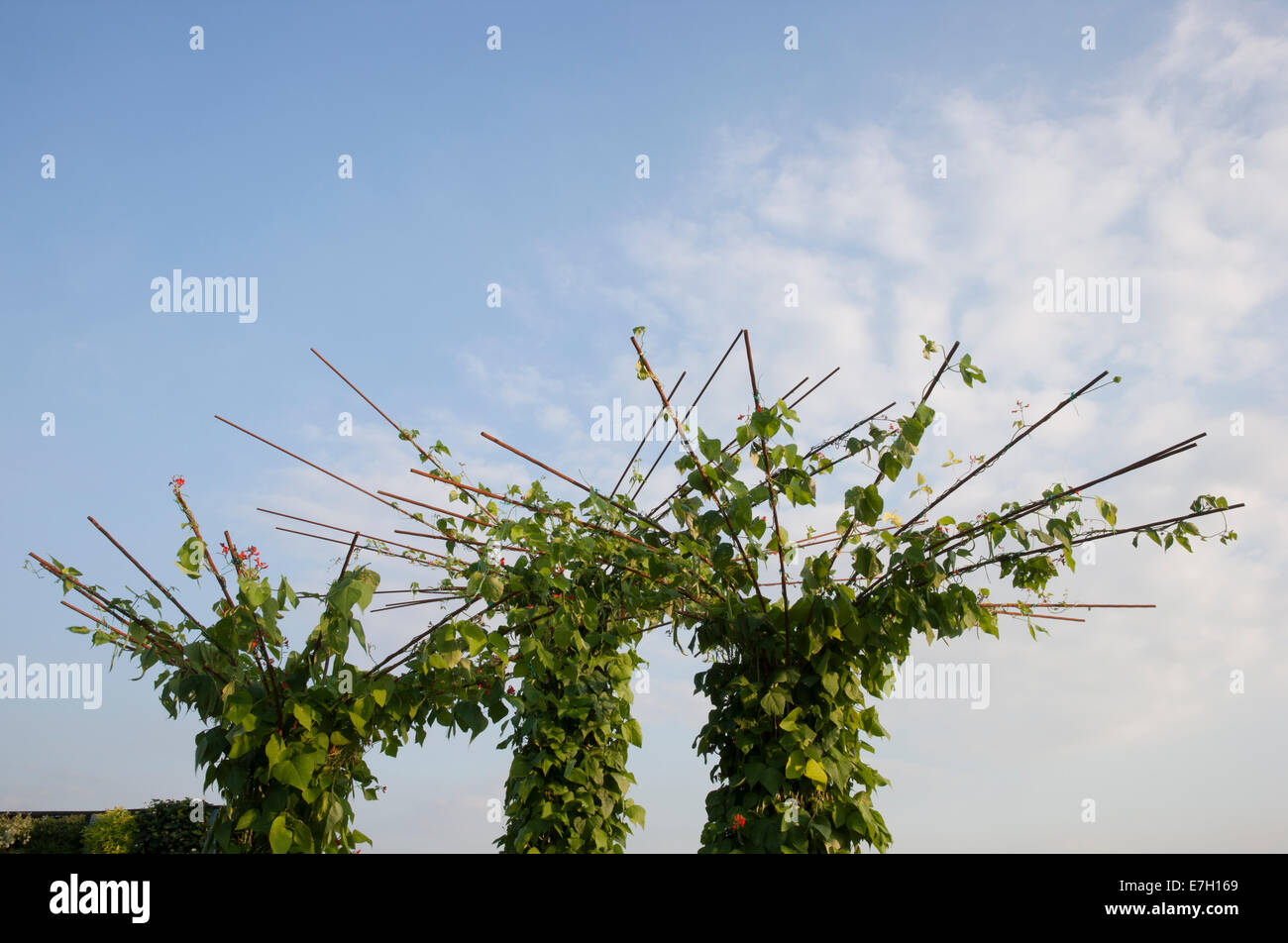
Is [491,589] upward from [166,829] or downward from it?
upward

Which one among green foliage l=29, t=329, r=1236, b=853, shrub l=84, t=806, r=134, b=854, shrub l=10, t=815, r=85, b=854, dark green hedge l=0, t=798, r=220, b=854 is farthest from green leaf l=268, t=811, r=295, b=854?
shrub l=10, t=815, r=85, b=854

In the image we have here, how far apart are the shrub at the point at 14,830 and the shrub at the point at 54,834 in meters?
0.07

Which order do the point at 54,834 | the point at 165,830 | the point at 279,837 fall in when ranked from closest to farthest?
1. the point at 279,837
2. the point at 165,830
3. the point at 54,834

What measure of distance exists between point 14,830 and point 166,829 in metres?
2.76

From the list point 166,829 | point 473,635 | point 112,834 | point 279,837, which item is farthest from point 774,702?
point 112,834

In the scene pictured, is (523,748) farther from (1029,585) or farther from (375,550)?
→ (1029,585)

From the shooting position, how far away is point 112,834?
11.0 m

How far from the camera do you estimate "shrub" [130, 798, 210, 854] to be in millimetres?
10805

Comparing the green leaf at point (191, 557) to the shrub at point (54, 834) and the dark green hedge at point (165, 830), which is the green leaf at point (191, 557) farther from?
the shrub at point (54, 834)

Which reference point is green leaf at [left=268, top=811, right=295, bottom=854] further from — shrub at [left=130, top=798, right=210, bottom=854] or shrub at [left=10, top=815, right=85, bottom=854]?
shrub at [left=10, top=815, right=85, bottom=854]

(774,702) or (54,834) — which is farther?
(54,834)

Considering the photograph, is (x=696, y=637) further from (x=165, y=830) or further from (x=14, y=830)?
(x=14, y=830)
